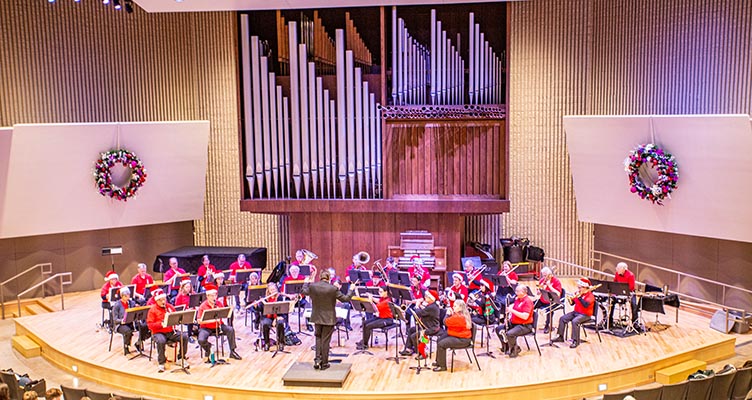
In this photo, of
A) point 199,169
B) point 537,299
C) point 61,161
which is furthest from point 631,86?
point 61,161

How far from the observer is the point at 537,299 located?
38.4 feet

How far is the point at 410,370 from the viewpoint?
1072 centimetres

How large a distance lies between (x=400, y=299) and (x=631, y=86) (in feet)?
24.8

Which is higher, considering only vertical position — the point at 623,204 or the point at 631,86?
the point at 631,86

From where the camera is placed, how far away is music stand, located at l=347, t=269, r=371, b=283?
1233 centimetres

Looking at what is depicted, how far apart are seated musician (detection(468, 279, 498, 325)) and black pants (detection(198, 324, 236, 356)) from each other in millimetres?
3674

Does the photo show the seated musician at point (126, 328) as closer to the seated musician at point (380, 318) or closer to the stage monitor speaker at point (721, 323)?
the seated musician at point (380, 318)

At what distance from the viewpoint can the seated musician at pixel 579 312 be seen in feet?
37.8

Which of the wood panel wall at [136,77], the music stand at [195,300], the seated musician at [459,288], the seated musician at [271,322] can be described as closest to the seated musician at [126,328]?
the music stand at [195,300]

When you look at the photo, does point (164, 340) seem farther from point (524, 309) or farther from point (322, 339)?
point (524, 309)

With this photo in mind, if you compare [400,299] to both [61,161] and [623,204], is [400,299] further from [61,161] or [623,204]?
[61,161]

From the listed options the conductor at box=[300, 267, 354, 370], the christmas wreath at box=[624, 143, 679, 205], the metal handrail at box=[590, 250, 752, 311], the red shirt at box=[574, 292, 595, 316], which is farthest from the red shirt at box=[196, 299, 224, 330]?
the metal handrail at box=[590, 250, 752, 311]

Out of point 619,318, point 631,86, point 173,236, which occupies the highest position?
point 631,86

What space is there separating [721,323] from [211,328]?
838 cm
